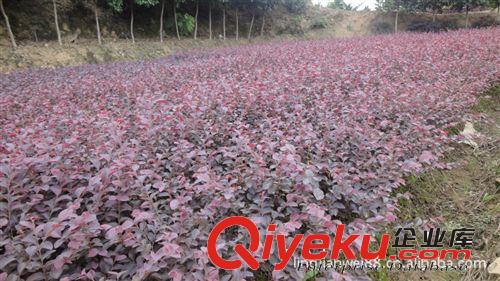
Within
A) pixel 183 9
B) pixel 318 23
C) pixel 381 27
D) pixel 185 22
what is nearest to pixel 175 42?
pixel 185 22

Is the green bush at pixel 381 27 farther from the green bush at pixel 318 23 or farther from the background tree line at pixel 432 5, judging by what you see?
the green bush at pixel 318 23

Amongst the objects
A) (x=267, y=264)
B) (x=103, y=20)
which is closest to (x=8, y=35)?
(x=103, y=20)

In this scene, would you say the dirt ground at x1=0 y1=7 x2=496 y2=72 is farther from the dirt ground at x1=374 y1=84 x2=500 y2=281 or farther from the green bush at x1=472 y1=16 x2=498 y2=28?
the dirt ground at x1=374 y1=84 x2=500 y2=281

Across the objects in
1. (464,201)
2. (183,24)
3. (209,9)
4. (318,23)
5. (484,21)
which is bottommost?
(464,201)

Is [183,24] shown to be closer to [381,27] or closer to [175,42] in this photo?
[175,42]

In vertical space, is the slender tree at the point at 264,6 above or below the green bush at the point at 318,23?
above

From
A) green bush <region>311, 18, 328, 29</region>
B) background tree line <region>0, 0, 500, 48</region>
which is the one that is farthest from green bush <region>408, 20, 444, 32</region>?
green bush <region>311, 18, 328, 29</region>

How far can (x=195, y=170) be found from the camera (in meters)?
3.09

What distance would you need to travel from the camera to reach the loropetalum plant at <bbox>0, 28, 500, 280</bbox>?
7.17ft

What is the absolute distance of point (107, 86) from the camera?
279 inches

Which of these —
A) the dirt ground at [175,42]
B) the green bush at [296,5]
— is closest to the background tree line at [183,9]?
the green bush at [296,5]

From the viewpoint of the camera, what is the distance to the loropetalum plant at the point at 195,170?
2.19m

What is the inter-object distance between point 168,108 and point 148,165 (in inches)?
55.9

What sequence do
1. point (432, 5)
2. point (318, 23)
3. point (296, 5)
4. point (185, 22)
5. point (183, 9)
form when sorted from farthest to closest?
point (318, 23) < point (296, 5) < point (432, 5) < point (183, 9) < point (185, 22)
